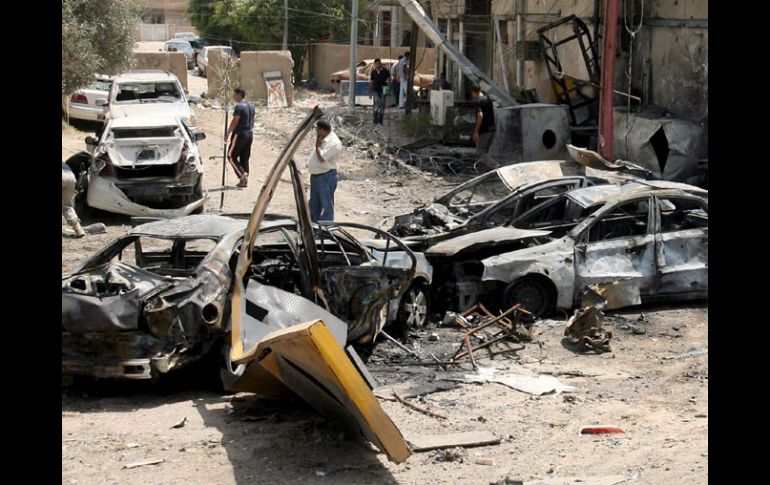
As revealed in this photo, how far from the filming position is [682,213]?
12539 millimetres

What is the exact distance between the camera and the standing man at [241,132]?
19.5 m

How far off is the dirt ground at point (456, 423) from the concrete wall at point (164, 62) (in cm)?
2834

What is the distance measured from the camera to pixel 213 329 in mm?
8852

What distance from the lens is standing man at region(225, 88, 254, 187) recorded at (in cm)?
1948

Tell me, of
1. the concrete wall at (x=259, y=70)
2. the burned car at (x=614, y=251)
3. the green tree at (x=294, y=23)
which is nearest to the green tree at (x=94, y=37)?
the concrete wall at (x=259, y=70)

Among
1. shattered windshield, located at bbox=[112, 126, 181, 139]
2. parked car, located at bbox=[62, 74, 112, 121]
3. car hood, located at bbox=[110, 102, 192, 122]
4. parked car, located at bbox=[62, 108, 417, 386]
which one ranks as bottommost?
parked car, located at bbox=[62, 108, 417, 386]

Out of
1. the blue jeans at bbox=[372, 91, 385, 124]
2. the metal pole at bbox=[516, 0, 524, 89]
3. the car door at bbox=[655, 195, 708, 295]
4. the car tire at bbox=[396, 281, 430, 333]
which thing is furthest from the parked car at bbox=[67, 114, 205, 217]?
the metal pole at bbox=[516, 0, 524, 89]

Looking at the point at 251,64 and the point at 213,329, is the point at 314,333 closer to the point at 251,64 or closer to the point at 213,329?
the point at 213,329

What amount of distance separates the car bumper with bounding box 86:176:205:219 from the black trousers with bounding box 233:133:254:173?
3.04 m

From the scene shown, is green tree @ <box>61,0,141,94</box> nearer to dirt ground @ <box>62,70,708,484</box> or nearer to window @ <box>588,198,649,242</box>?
window @ <box>588,198,649,242</box>

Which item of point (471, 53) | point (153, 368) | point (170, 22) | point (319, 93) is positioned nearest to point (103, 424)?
point (153, 368)

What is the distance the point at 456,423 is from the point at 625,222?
15.3 ft

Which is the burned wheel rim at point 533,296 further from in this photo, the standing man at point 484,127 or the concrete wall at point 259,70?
the concrete wall at point 259,70
